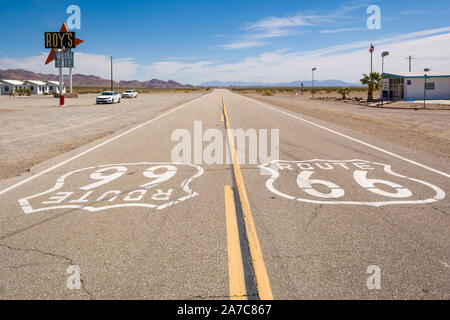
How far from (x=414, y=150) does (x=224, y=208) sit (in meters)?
7.94

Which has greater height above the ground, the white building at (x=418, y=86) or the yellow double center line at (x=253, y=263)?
the white building at (x=418, y=86)

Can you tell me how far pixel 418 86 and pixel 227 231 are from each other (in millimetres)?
46600

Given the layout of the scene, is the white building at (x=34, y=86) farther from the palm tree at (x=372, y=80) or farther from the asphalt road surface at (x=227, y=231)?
the asphalt road surface at (x=227, y=231)

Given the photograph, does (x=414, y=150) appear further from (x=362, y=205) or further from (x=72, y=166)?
(x=72, y=166)

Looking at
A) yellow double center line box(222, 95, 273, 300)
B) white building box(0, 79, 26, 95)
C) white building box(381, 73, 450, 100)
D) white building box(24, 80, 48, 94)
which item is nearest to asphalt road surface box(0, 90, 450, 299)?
yellow double center line box(222, 95, 273, 300)

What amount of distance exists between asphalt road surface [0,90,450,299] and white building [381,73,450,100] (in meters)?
40.1

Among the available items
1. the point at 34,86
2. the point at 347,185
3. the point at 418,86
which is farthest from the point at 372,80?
the point at 34,86

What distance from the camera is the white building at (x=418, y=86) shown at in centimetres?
4388

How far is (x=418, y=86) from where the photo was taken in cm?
4397

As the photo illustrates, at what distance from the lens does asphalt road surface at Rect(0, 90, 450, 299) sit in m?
3.37

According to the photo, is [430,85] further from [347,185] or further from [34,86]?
[34,86]

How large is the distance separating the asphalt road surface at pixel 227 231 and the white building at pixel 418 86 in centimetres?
4008

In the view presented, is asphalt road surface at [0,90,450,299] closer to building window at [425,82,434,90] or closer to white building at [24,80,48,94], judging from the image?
building window at [425,82,434,90]

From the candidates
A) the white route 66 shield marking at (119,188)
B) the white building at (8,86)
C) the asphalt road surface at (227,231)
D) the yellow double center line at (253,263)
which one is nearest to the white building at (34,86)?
the white building at (8,86)
